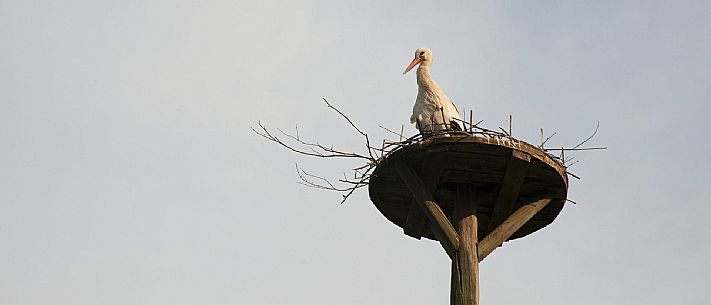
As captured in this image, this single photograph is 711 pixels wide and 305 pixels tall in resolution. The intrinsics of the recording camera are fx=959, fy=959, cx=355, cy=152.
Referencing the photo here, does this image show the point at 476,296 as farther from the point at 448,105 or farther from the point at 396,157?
the point at 448,105

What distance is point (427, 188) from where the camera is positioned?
8.73m

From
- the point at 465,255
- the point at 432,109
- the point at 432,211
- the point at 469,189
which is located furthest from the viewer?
the point at 432,109

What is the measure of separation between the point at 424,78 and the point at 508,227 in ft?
8.04

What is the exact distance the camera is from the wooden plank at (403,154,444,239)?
8.52 metres

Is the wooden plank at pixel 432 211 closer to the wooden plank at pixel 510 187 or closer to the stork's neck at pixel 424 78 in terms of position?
the wooden plank at pixel 510 187

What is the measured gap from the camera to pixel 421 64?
35.8 ft

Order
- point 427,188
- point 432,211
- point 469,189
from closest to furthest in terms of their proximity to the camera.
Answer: point 432,211, point 427,188, point 469,189

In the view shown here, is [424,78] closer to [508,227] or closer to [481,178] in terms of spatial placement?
[481,178]

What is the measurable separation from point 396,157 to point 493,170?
88 centimetres

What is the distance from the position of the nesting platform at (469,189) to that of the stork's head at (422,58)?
2110 mm

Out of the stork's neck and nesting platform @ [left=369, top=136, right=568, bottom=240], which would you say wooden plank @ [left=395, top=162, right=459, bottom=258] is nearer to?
nesting platform @ [left=369, top=136, right=568, bottom=240]

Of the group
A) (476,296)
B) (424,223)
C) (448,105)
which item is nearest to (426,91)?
(448,105)

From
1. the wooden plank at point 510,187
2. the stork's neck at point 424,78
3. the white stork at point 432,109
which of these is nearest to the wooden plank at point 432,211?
the wooden plank at point 510,187

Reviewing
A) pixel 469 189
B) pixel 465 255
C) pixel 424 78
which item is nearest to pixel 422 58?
pixel 424 78
